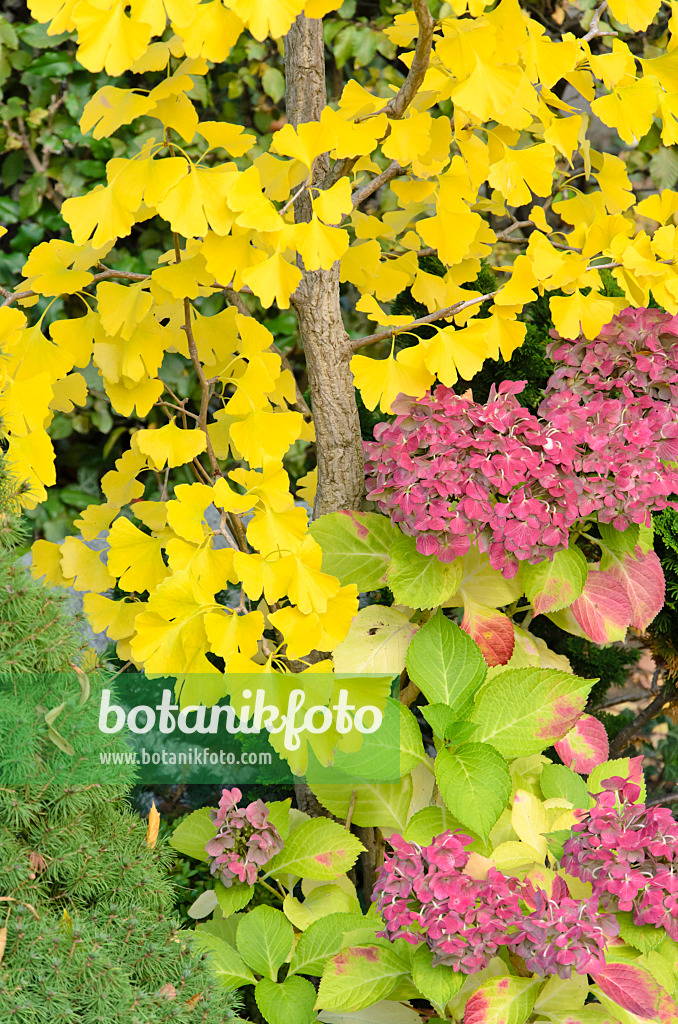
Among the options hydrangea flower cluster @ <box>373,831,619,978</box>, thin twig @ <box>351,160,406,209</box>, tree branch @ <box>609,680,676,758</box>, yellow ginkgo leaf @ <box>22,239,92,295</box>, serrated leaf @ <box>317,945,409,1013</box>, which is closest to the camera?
hydrangea flower cluster @ <box>373,831,619,978</box>

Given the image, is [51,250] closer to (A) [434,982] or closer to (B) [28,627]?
(B) [28,627]

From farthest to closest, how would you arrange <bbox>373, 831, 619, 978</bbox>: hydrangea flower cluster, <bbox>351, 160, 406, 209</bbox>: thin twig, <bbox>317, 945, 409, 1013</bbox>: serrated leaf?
<bbox>351, 160, 406, 209</bbox>: thin twig → <bbox>317, 945, 409, 1013</bbox>: serrated leaf → <bbox>373, 831, 619, 978</bbox>: hydrangea flower cluster

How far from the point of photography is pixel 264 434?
3.35 ft

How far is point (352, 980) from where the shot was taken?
3.16 ft

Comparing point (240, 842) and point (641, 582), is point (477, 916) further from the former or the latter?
point (641, 582)

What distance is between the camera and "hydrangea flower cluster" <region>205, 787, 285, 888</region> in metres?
1.12

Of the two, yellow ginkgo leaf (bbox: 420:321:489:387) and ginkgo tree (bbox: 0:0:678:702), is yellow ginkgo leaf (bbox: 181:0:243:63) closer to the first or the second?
ginkgo tree (bbox: 0:0:678:702)

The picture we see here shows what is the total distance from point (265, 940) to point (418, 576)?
51cm

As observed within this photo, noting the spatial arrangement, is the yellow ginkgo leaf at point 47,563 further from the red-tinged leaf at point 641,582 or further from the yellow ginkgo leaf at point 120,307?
the red-tinged leaf at point 641,582

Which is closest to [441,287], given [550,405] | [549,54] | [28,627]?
[550,405]

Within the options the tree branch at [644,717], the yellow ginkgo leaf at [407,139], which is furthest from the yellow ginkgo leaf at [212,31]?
the tree branch at [644,717]

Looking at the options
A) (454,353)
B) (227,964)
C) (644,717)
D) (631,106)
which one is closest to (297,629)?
(454,353)

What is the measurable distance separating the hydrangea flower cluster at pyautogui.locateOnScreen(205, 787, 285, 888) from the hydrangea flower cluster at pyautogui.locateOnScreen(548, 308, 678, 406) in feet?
2.41

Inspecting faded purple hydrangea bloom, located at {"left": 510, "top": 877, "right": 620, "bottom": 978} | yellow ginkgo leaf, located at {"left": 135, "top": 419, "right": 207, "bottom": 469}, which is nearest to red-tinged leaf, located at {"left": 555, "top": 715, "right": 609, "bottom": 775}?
faded purple hydrangea bloom, located at {"left": 510, "top": 877, "right": 620, "bottom": 978}
